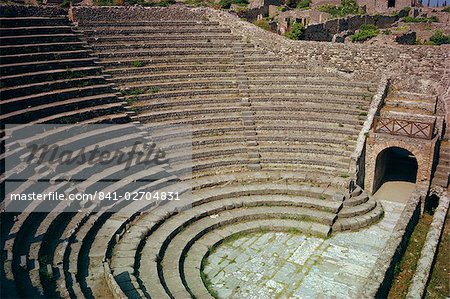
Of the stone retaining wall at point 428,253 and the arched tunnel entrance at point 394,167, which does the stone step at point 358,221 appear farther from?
the arched tunnel entrance at point 394,167

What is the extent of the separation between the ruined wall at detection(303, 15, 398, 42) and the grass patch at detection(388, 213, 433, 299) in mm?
14454

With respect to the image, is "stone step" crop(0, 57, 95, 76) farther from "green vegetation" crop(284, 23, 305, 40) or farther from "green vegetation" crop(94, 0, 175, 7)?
"green vegetation" crop(284, 23, 305, 40)

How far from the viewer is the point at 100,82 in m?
16.1

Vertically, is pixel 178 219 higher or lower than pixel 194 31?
lower

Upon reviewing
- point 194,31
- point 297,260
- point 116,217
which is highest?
point 194,31

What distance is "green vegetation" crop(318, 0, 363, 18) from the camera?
107 feet

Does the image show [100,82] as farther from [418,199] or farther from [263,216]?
[418,199]

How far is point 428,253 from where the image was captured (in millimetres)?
11695

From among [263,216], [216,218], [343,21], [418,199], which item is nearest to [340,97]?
[418,199]

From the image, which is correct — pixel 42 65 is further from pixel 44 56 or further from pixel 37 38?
pixel 37 38

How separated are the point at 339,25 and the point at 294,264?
20380mm

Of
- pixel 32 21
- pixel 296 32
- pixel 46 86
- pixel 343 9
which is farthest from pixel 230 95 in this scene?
pixel 343 9

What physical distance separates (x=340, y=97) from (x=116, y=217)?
10.3 m

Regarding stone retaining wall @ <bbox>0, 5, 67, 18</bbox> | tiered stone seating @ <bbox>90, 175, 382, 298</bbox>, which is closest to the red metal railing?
tiered stone seating @ <bbox>90, 175, 382, 298</bbox>
